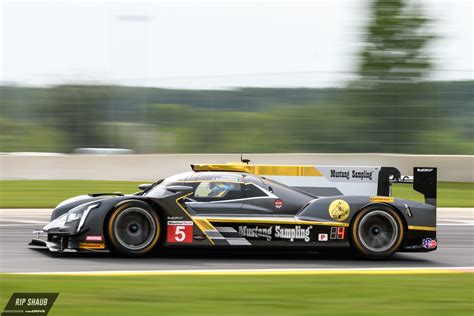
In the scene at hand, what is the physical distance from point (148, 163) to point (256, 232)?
11822 millimetres

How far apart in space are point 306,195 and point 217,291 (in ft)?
9.92

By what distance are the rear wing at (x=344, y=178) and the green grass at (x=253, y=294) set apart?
1.83m

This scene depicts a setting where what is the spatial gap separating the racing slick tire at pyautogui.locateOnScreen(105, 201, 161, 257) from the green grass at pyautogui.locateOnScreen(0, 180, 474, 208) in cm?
700

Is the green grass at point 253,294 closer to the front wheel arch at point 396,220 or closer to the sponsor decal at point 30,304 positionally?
the sponsor decal at point 30,304

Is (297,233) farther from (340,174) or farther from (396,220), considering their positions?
(396,220)

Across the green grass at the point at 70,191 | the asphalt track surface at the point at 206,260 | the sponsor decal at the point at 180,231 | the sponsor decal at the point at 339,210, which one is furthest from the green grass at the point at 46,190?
the sponsor decal at the point at 339,210

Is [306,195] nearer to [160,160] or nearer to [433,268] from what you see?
[433,268]

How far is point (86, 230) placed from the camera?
9.20m

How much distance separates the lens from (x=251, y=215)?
9.56m

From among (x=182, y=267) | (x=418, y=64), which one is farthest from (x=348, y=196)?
(x=418, y=64)

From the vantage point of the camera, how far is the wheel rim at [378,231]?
970 centimetres

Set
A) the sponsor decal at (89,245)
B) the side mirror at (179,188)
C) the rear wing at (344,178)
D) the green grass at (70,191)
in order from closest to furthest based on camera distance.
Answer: the sponsor decal at (89,245) → the side mirror at (179,188) → the rear wing at (344,178) → the green grass at (70,191)

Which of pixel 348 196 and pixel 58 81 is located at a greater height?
pixel 58 81

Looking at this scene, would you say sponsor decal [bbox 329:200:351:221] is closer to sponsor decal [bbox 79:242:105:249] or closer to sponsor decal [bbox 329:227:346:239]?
sponsor decal [bbox 329:227:346:239]
